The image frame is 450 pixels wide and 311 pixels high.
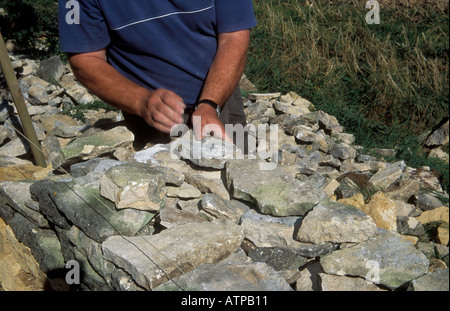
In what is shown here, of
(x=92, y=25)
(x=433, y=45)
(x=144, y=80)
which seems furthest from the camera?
(x=433, y=45)

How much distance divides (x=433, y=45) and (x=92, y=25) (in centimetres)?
306

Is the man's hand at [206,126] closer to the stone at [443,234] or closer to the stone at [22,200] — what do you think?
the stone at [22,200]

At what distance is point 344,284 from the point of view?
1.75m

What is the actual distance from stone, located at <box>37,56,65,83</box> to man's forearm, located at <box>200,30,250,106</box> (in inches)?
130

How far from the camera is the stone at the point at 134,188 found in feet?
6.73

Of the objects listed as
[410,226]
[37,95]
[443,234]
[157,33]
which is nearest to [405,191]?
[410,226]

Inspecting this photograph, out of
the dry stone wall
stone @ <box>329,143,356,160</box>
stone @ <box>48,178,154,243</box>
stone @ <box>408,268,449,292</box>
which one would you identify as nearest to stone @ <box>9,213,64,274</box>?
the dry stone wall

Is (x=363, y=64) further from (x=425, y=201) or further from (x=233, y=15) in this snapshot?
(x=233, y=15)

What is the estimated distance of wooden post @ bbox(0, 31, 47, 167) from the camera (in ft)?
10.6

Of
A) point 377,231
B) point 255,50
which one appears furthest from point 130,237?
point 255,50

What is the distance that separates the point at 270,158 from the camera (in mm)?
3402

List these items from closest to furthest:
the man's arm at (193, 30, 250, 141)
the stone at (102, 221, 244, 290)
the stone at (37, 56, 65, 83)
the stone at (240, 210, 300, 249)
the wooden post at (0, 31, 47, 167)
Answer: the stone at (102, 221, 244, 290) → the stone at (240, 210, 300, 249) → the man's arm at (193, 30, 250, 141) → the wooden post at (0, 31, 47, 167) → the stone at (37, 56, 65, 83)

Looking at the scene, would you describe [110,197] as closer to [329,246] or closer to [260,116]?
[329,246]

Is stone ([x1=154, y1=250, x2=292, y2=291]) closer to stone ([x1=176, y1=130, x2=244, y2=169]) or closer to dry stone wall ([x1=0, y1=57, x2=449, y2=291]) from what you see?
dry stone wall ([x1=0, y1=57, x2=449, y2=291])
